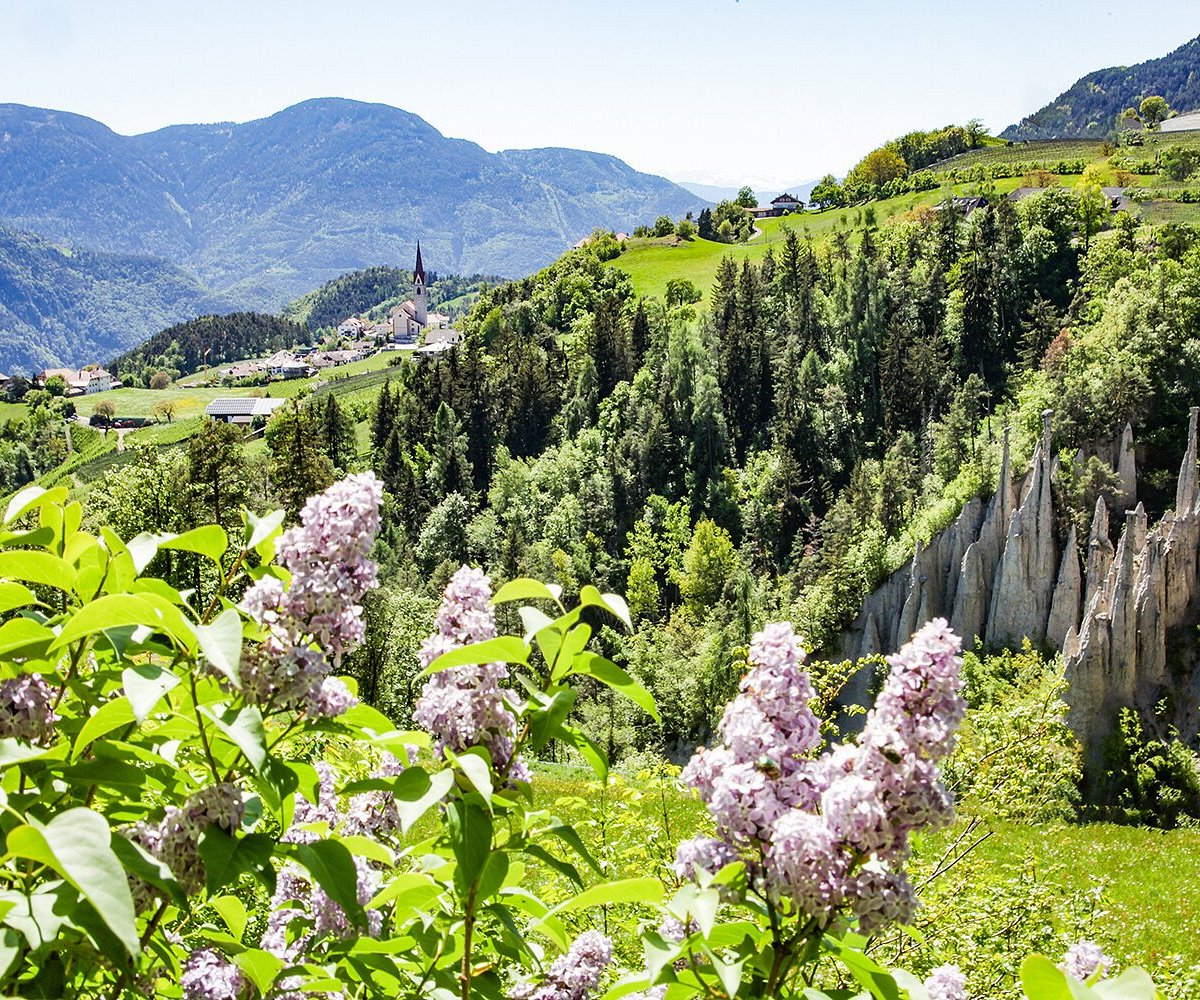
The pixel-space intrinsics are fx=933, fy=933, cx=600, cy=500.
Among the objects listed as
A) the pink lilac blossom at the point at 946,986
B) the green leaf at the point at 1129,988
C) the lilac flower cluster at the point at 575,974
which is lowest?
the pink lilac blossom at the point at 946,986

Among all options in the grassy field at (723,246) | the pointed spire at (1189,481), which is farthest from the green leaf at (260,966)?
the grassy field at (723,246)

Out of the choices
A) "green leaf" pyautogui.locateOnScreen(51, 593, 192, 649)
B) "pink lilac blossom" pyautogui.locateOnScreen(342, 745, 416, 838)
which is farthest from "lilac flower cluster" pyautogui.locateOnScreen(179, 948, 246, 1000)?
"green leaf" pyautogui.locateOnScreen(51, 593, 192, 649)

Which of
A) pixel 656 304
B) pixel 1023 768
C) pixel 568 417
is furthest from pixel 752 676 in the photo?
pixel 656 304

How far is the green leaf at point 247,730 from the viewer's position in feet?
6.68

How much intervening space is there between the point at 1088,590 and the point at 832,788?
162 ft

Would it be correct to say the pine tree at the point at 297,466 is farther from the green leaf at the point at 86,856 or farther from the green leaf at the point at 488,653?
the green leaf at the point at 86,856

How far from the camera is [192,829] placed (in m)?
2.48

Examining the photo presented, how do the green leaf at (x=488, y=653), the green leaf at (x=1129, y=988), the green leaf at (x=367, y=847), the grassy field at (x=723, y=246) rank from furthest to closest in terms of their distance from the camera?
the grassy field at (x=723, y=246) < the green leaf at (x=367, y=847) < the green leaf at (x=488, y=653) < the green leaf at (x=1129, y=988)

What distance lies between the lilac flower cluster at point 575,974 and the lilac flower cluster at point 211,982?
40.4 inches

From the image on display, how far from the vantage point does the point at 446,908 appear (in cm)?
326

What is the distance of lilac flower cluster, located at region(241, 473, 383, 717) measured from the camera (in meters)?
2.61

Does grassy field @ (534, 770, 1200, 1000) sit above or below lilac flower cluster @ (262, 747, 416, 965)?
below

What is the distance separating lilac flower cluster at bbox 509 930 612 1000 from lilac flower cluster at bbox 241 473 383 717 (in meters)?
1.49

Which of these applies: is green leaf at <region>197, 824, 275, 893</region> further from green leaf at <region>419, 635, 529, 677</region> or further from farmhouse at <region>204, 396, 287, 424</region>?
farmhouse at <region>204, 396, 287, 424</region>
